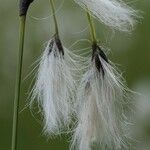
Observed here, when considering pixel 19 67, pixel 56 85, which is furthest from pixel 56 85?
pixel 19 67

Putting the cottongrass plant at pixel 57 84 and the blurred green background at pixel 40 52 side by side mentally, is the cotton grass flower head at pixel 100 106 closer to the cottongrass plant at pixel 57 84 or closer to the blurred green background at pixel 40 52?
the cottongrass plant at pixel 57 84

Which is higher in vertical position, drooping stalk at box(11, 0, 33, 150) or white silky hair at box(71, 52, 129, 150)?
drooping stalk at box(11, 0, 33, 150)

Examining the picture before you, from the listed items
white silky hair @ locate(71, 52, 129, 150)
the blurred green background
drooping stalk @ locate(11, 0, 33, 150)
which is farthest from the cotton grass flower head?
the blurred green background

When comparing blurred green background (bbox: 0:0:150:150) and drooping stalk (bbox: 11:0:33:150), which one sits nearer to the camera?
drooping stalk (bbox: 11:0:33:150)

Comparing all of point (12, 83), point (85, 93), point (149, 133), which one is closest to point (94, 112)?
point (85, 93)

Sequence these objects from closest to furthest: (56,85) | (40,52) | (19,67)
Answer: (19,67) → (56,85) → (40,52)

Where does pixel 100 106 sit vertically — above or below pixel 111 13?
below

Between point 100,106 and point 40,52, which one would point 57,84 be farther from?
point 40,52

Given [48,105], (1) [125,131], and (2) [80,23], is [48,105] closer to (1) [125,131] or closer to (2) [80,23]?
(1) [125,131]

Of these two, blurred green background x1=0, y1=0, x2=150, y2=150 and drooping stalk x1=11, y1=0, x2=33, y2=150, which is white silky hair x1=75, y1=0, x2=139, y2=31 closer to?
drooping stalk x1=11, y1=0, x2=33, y2=150
